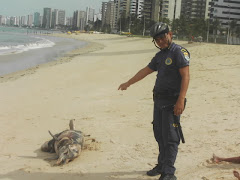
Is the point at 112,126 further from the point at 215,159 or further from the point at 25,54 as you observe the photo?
the point at 25,54

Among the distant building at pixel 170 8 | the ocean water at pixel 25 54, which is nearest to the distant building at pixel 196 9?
the distant building at pixel 170 8

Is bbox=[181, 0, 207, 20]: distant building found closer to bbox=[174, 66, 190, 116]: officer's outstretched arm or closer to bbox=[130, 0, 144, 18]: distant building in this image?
bbox=[130, 0, 144, 18]: distant building

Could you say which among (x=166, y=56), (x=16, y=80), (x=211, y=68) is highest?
(x=166, y=56)

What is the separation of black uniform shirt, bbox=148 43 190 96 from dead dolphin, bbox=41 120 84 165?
171 centimetres

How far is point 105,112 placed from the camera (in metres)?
7.30

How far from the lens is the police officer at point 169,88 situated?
3321mm

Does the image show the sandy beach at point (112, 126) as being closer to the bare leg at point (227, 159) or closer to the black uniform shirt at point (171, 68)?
the bare leg at point (227, 159)

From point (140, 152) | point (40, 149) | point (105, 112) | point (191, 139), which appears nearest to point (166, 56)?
point (140, 152)

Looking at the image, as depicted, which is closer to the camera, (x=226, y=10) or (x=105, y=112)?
(x=105, y=112)

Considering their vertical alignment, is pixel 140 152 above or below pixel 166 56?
below

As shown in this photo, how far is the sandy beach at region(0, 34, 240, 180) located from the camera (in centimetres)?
410

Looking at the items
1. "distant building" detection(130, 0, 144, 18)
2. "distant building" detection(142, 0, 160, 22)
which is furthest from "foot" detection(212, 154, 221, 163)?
"distant building" detection(130, 0, 144, 18)

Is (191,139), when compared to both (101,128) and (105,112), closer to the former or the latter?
(101,128)

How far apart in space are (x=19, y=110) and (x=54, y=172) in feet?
13.2
